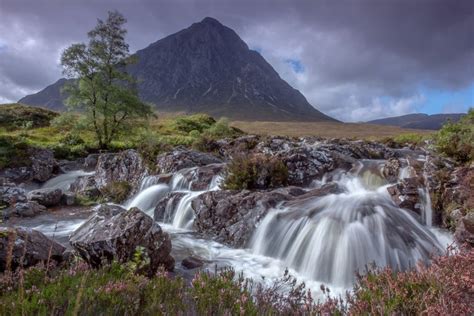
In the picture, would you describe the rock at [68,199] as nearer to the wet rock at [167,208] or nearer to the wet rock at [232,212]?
the wet rock at [167,208]

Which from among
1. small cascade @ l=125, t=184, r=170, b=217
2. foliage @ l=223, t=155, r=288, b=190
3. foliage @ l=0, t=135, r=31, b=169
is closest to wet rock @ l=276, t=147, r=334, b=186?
foliage @ l=223, t=155, r=288, b=190

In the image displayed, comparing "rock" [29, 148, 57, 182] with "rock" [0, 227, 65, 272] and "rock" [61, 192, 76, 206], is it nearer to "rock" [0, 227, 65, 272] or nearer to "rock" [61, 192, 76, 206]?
"rock" [61, 192, 76, 206]

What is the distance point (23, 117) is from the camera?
4881cm

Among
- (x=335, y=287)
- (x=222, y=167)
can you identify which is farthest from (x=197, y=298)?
(x=222, y=167)

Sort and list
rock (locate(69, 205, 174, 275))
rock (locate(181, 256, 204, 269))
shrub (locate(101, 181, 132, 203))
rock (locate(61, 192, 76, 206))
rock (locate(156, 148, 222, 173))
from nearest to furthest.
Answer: rock (locate(69, 205, 174, 275))
rock (locate(181, 256, 204, 269))
rock (locate(61, 192, 76, 206))
shrub (locate(101, 181, 132, 203))
rock (locate(156, 148, 222, 173))

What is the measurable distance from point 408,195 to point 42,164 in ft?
76.8

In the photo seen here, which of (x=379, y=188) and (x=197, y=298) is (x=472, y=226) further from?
(x=197, y=298)

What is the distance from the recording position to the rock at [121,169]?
18.1 metres

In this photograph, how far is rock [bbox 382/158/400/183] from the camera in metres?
12.8

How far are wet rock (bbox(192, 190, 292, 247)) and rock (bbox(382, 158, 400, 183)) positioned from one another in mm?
5046

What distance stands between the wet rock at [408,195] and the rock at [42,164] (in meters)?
22.1

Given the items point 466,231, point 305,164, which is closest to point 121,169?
point 305,164

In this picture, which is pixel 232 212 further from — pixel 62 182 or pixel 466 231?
pixel 62 182

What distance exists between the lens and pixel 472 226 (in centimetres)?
704
